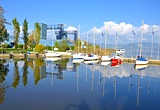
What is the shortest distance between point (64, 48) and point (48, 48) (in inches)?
416

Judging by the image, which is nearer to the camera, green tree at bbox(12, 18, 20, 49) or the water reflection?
the water reflection

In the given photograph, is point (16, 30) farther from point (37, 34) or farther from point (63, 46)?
point (63, 46)

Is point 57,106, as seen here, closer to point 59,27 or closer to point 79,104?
point 79,104

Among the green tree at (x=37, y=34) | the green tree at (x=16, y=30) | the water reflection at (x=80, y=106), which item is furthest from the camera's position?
the green tree at (x=37, y=34)

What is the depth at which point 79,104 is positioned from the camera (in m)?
16.1

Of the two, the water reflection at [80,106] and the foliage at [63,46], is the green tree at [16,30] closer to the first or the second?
the foliage at [63,46]

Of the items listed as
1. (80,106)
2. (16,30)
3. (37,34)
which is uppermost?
(16,30)

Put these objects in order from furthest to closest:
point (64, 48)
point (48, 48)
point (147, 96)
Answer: point (48, 48) < point (64, 48) < point (147, 96)

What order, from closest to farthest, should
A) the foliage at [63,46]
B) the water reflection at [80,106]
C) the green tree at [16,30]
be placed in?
the water reflection at [80,106] → the green tree at [16,30] → the foliage at [63,46]

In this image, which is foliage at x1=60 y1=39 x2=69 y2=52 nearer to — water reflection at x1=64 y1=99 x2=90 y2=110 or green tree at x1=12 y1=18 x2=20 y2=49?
green tree at x1=12 y1=18 x2=20 y2=49

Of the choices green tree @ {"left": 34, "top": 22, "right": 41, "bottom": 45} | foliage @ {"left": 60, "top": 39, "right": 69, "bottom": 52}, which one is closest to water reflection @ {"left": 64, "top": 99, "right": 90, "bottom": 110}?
green tree @ {"left": 34, "top": 22, "right": 41, "bottom": 45}

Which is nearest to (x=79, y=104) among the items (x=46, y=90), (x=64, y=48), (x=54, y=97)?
(x=54, y=97)

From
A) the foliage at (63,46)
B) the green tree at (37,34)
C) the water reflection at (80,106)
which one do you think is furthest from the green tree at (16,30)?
the water reflection at (80,106)

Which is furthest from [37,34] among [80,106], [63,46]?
[80,106]
